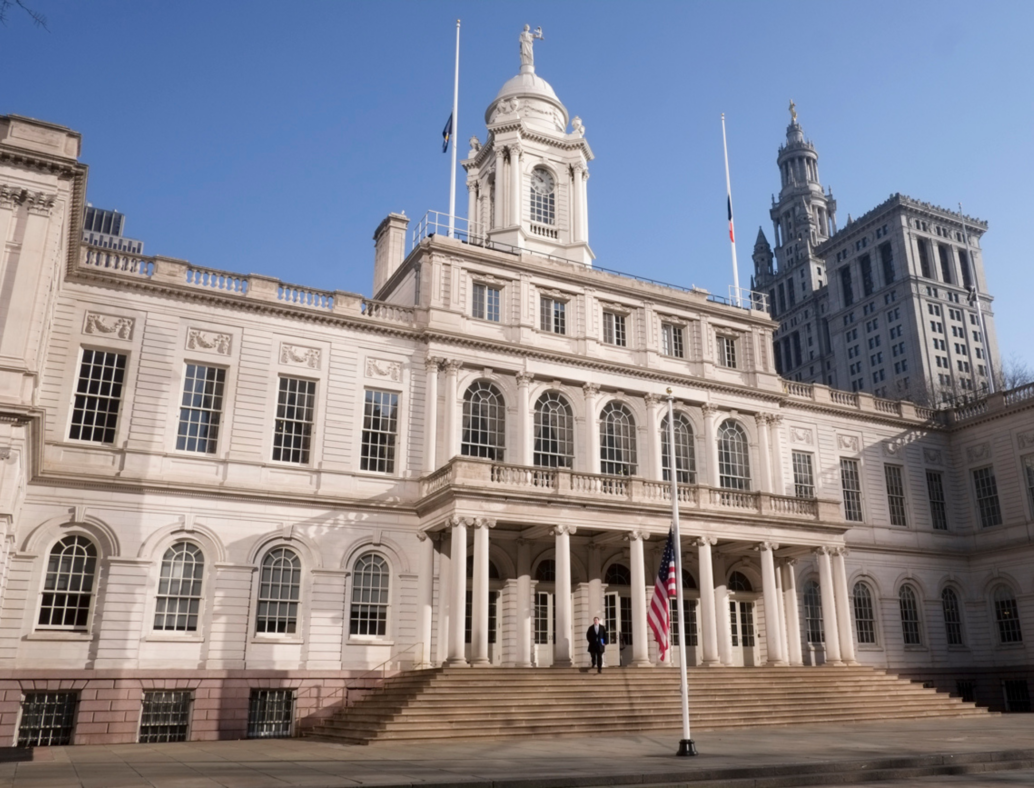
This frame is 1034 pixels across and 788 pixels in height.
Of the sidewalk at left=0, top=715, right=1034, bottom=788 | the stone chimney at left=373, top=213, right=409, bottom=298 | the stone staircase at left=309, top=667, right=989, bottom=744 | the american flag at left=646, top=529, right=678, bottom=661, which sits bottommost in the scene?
the sidewalk at left=0, top=715, right=1034, bottom=788

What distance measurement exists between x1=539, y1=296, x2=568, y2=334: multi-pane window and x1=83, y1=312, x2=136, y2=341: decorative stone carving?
14366 mm

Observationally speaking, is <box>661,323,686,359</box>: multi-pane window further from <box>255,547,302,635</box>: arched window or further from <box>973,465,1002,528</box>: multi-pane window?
<box>255,547,302,635</box>: arched window

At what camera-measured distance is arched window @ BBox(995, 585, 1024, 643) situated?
124 feet

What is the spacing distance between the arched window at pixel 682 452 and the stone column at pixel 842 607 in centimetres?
591

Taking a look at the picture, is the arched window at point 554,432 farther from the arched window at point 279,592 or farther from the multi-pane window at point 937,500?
the multi-pane window at point 937,500

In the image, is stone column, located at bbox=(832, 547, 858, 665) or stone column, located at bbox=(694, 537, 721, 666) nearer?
stone column, located at bbox=(694, 537, 721, 666)

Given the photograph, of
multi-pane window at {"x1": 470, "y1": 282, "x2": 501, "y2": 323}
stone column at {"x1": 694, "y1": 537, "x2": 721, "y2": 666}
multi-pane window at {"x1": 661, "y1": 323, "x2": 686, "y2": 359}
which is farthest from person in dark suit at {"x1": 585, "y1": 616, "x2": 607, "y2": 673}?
multi-pane window at {"x1": 661, "y1": 323, "x2": 686, "y2": 359}

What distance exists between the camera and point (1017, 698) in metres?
37.4

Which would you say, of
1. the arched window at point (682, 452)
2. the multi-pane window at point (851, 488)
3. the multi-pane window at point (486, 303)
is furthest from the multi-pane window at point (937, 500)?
the multi-pane window at point (486, 303)

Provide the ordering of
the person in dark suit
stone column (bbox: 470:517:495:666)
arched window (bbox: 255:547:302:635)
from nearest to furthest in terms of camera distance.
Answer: stone column (bbox: 470:517:495:666) < arched window (bbox: 255:547:302:635) < the person in dark suit

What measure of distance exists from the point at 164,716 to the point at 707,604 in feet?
56.0

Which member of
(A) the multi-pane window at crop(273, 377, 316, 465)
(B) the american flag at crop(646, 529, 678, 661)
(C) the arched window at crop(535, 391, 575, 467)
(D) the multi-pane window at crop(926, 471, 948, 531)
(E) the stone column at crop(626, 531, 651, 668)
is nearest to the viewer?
(B) the american flag at crop(646, 529, 678, 661)

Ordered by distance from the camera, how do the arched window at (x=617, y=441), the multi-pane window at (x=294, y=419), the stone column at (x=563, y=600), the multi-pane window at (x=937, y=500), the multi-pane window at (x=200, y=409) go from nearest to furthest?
the stone column at (x=563, y=600) → the multi-pane window at (x=200, y=409) → the multi-pane window at (x=294, y=419) → the arched window at (x=617, y=441) → the multi-pane window at (x=937, y=500)

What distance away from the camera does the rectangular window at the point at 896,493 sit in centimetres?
3938
